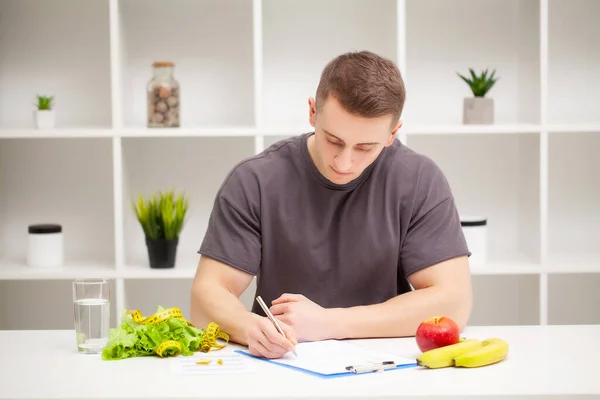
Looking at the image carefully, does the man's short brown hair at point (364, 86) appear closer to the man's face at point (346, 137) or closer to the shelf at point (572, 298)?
the man's face at point (346, 137)

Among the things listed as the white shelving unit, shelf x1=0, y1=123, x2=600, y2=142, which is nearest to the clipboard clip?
shelf x1=0, y1=123, x2=600, y2=142

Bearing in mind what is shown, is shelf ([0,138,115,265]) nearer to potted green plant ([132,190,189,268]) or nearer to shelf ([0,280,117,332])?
shelf ([0,280,117,332])

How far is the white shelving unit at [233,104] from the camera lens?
135 inches

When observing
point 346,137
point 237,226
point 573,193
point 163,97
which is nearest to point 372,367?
point 346,137

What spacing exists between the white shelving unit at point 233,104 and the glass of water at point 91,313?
1.65 meters

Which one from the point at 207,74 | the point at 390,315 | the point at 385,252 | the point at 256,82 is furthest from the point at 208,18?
the point at 390,315

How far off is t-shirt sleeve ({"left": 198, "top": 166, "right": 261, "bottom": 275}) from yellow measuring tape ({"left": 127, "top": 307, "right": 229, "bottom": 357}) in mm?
268

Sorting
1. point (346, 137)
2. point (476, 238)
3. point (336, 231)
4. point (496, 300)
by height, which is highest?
point (346, 137)

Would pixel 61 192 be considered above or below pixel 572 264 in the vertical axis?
above

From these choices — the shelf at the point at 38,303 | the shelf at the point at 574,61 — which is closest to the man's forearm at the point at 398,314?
the shelf at the point at 574,61

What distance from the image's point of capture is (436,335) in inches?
64.6

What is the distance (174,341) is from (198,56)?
199 centimetres

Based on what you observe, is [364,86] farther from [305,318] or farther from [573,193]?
[573,193]

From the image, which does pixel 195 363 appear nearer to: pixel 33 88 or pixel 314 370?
pixel 314 370
